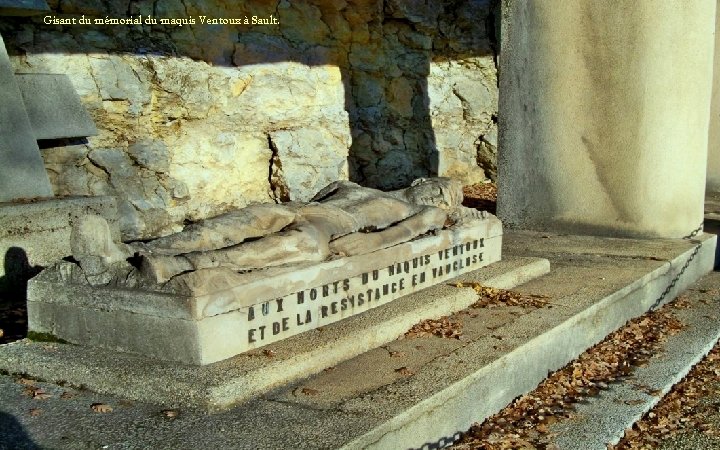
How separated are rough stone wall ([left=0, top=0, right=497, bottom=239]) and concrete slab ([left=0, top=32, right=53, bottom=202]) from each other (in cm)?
162

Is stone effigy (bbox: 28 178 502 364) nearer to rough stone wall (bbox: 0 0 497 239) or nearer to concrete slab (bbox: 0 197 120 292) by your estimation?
concrete slab (bbox: 0 197 120 292)

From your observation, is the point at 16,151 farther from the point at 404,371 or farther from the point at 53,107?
the point at 404,371

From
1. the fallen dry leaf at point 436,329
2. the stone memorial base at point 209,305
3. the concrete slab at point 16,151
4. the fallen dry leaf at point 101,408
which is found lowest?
the fallen dry leaf at point 436,329

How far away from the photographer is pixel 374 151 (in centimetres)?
1273

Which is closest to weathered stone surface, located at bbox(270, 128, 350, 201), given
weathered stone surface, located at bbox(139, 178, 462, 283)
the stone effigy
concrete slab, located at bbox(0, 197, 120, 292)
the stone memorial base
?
concrete slab, located at bbox(0, 197, 120, 292)

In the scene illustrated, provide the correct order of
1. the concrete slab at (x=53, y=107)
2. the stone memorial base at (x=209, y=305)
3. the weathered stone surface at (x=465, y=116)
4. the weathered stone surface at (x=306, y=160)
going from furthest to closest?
the weathered stone surface at (x=465, y=116)
the weathered stone surface at (x=306, y=160)
the concrete slab at (x=53, y=107)
the stone memorial base at (x=209, y=305)

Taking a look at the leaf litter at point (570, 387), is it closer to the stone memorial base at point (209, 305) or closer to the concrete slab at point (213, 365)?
the concrete slab at point (213, 365)

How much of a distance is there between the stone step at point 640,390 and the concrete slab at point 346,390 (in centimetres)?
37

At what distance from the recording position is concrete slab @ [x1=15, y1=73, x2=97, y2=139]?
752 centimetres

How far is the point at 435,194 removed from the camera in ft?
18.9

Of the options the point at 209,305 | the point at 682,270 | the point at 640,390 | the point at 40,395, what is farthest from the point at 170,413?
the point at 682,270

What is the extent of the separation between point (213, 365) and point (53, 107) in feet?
16.4

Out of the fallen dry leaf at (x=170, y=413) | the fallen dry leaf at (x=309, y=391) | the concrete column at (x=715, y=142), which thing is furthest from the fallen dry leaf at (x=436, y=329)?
the concrete column at (x=715, y=142)

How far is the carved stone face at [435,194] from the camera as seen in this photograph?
5.74 metres
